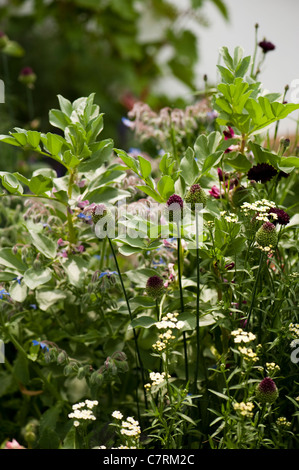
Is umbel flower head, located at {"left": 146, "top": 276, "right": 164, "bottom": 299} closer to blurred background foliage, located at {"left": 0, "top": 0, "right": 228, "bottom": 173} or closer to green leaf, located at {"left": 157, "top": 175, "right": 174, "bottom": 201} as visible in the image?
green leaf, located at {"left": 157, "top": 175, "right": 174, "bottom": 201}

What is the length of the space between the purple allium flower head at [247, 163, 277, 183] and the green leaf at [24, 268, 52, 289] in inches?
14.2

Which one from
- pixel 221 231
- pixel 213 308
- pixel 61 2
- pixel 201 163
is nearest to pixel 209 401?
pixel 213 308

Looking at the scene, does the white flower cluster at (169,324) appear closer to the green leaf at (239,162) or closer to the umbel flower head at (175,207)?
the umbel flower head at (175,207)

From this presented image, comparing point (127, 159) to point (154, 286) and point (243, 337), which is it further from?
point (243, 337)

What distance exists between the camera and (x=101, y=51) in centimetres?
377

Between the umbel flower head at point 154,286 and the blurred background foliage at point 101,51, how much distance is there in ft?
8.86

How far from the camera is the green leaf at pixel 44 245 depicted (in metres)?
1.02

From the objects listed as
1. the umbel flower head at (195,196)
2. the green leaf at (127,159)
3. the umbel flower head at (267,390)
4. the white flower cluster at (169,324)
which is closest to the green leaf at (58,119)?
the green leaf at (127,159)

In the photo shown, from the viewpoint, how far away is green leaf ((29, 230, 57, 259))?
1019mm

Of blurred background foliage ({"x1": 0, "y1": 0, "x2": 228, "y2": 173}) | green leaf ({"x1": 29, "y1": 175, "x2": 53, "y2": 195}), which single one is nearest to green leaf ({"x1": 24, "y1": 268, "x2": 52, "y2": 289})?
Result: green leaf ({"x1": 29, "y1": 175, "x2": 53, "y2": 195})

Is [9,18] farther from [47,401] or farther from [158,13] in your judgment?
[47,401]

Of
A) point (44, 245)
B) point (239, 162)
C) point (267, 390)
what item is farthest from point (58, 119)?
point (267, 390)

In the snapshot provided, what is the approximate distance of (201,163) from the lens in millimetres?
976

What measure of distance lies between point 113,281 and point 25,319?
306 mm
